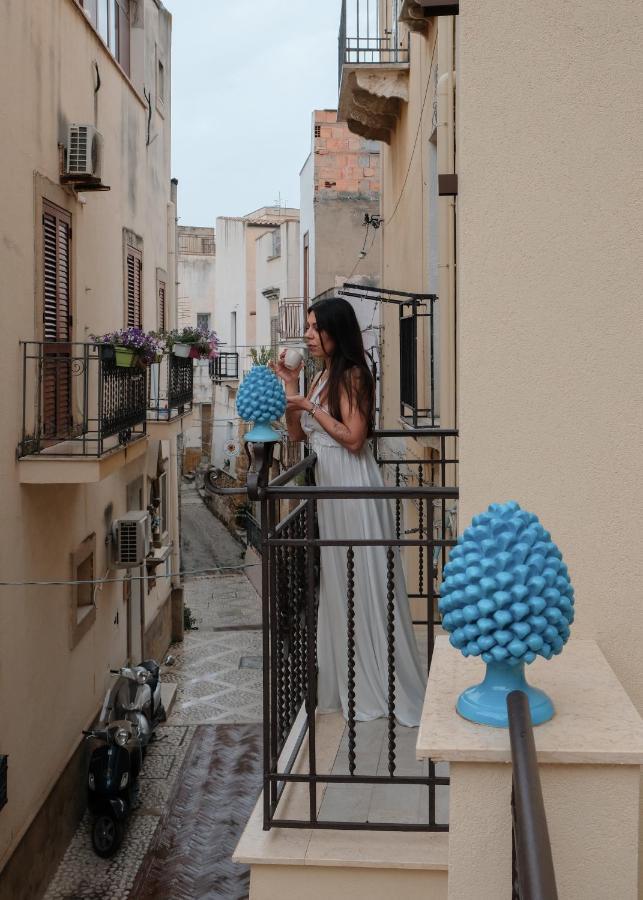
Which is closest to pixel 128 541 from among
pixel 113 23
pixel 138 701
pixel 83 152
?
pixel 138 701

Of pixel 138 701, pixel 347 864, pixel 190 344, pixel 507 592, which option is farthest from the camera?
pixel 190 344

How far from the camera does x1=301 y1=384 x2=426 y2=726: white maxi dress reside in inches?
191

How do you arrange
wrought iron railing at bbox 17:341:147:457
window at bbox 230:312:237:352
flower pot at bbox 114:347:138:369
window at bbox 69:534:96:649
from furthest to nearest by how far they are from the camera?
window at bbox 230:312:237:352, window at bbox 69:534:96:649, flower pot at bbox 114:347:138:369, wrought iron railing at bbox 17:341:147:457

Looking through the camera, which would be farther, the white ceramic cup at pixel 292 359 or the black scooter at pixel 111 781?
the black scooter at pixel 111 781

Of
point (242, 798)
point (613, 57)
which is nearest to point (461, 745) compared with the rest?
point (613, 57)

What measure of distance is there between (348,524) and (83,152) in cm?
688

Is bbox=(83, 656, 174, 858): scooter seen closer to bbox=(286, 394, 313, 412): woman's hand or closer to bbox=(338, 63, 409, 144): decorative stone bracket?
bbox=(286, 394, 313, 412): woman's hand

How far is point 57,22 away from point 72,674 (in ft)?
21.5

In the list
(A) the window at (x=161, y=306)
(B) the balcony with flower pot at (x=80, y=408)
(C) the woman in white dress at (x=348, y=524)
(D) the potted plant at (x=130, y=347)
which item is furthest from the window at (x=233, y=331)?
(C) the woman in white dress at (x=348, y=524)

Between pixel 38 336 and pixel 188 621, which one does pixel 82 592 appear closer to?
pixel 38 336

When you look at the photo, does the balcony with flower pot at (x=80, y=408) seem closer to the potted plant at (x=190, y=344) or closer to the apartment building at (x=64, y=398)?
the apartment building at (x=64, y=398)

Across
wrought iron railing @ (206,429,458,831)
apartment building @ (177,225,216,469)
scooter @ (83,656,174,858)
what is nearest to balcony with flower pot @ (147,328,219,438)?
scooter @ (83,656,174,858)

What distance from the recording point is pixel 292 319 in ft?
89.3

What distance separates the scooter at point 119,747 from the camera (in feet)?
33.6
